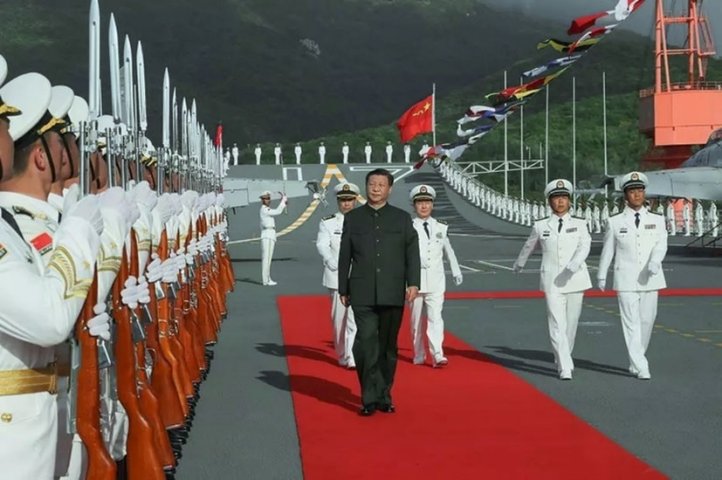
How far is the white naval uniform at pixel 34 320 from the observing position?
309 centimetres

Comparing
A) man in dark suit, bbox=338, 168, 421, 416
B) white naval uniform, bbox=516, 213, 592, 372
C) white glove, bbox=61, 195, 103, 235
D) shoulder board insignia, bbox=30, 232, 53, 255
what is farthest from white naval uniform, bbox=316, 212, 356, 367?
white glove, bbox=61, 195, 103, 235

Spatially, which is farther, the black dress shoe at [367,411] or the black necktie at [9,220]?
the black dress shoe at [367,411]

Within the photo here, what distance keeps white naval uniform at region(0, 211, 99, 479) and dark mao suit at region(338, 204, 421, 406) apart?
568 centimetres

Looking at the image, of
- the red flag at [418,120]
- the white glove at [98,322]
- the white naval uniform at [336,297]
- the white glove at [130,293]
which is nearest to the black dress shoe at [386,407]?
the white naval uniform at [336,297]

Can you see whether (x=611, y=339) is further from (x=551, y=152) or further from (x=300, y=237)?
(x=551, y=152)

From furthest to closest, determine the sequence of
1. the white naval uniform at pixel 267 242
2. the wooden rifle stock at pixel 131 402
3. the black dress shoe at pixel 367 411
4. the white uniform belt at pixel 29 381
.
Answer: the white naval uniform at pixel 267 242, the black dress shoe at pixel 367 411, the wooden rifle stock at pixel 131 402, the white uniform belt at pixel 29 381

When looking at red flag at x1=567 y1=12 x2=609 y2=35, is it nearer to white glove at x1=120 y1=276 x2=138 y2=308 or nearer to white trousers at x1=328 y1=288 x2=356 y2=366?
white trousers at x1=328 y1=288 x2=356 y2=366

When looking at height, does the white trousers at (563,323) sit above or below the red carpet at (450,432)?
above

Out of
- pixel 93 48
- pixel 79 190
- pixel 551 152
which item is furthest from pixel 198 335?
pixel 551 152

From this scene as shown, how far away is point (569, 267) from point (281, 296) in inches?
387

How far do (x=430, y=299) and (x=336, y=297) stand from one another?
990 mm

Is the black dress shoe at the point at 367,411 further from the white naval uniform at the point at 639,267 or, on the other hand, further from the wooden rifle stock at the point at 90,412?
the wooden rifle stock at the point at 90,412

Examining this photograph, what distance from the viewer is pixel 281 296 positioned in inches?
796

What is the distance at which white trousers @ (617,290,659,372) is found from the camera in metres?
10.7
